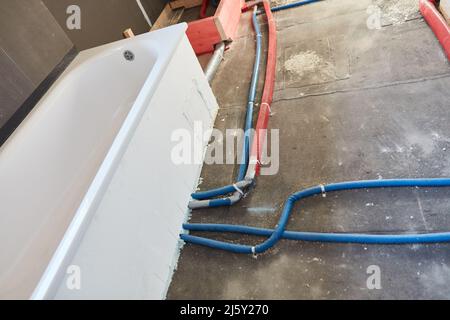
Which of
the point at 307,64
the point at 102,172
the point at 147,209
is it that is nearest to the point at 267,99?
the point at 307,64

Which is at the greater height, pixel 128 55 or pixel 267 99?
pixel 128 55

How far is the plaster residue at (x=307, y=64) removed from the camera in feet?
7.50

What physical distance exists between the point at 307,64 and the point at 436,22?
867 millimetres

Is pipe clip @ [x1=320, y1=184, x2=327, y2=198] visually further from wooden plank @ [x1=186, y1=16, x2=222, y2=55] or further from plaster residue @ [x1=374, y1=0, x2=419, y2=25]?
wooden plank @ [x1=186, y1=16, x2=222, y2=55]

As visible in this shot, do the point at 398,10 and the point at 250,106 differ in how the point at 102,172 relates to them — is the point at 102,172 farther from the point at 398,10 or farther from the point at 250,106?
the point at 398,10

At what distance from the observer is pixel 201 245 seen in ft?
5.36

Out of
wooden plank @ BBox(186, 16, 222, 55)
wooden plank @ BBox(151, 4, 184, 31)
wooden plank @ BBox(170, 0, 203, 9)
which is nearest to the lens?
wooden plank @ BBox(186, 16, 222, 55)

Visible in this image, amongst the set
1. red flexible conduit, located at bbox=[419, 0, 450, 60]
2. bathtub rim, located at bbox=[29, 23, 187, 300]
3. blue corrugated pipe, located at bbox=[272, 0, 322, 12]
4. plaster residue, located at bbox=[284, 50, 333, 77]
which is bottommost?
plaster residue, located at bbox=[284, 50, 333, 77]

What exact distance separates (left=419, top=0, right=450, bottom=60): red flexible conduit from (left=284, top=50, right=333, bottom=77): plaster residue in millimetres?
691

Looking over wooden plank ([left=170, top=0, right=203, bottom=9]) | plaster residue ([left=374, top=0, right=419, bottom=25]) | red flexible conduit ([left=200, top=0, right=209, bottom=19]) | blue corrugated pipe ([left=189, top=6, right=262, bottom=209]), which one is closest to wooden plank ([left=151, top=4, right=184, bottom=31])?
wooden plank ([left=170, top=0, right=203, bottom=9])

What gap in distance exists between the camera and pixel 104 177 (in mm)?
1200

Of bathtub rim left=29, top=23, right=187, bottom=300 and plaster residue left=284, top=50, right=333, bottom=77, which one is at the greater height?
bathtub rim left=29, top=23, right=187, bottom=300

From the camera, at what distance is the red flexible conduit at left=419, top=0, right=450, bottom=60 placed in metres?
1.97

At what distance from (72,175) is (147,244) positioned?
2.54ft
